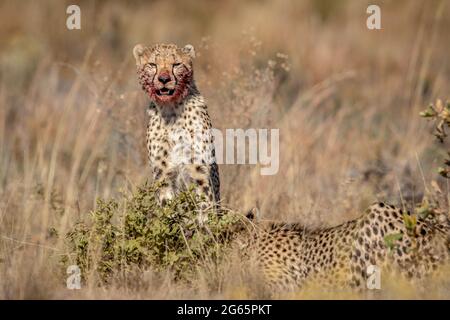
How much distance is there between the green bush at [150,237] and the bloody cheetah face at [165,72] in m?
0.73

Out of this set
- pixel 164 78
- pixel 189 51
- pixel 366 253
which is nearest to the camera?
pixel 366 253

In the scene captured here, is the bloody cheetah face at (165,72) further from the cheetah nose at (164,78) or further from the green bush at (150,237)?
the green bush at (150,237)

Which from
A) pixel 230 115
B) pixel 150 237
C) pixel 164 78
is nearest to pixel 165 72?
pixel 164 78

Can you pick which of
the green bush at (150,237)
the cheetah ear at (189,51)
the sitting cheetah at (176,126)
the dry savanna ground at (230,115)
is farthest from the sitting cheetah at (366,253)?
the cheetah ear at (189,51)

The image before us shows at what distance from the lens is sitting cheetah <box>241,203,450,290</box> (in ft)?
19.0

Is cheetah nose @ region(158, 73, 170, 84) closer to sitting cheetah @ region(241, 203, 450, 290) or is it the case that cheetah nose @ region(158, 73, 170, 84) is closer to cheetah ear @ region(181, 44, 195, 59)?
cheetah ear @ region(181, 44, 195, 59)

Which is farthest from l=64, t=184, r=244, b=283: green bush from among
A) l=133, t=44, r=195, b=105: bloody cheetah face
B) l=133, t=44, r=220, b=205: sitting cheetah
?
l=133, t=44, r=195, b=105: bloody cheetah face

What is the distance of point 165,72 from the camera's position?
21.9 ft

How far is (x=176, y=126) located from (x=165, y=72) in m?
0.44

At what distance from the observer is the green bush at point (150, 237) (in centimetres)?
607

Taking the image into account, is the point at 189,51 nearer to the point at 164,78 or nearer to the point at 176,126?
the point at 164,78

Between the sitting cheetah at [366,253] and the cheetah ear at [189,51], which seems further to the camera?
the cheetah ear at [189,51]

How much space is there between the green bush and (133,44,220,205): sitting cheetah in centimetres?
34
